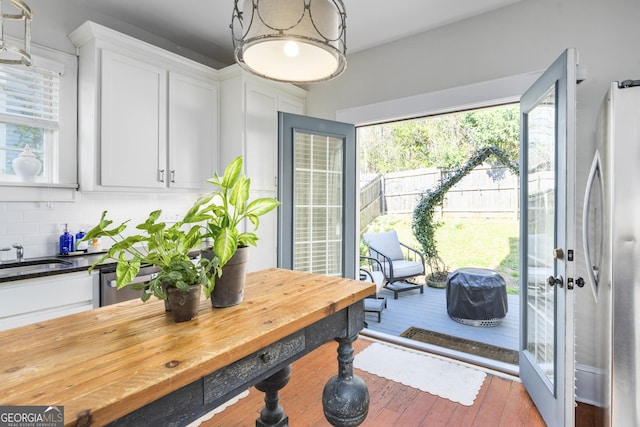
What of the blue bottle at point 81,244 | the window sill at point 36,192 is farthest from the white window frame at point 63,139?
the blue bottle at point 81,244

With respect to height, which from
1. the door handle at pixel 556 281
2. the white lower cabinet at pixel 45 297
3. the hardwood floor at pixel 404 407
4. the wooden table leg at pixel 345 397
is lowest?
the hardwood floor at pixel 404 407

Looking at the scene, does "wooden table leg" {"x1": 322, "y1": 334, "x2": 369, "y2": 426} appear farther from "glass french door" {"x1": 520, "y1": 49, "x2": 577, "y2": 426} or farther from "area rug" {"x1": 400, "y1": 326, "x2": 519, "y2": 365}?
"area rug" {"x1": 400, "y1": 326, "x2": 519, "y2": 365}

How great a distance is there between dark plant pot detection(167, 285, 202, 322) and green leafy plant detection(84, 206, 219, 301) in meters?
0.02

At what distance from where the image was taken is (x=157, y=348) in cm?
83

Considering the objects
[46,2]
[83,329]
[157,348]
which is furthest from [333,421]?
[46,2]

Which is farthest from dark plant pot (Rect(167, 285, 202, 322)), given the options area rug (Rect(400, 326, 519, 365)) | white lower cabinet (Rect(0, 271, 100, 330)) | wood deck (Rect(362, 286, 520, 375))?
area rug (Rect(400, 326, 519, 365))

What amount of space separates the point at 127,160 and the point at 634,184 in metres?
3.08

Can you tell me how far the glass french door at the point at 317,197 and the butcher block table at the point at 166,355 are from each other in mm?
1673

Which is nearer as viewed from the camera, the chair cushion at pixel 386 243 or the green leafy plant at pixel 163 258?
the green leafy plant at pixel 163 258

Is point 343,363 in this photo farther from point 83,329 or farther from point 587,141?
point 587,141

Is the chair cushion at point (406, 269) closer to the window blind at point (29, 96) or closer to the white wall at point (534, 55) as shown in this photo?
the white wall at point (534, 55)

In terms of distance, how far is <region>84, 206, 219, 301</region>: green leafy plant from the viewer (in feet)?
3.13

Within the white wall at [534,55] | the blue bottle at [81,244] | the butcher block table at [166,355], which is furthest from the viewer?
the blue bottle at [81,244]

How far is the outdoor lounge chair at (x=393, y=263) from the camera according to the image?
16.0 ft
